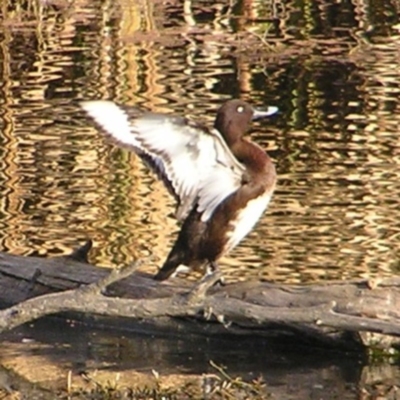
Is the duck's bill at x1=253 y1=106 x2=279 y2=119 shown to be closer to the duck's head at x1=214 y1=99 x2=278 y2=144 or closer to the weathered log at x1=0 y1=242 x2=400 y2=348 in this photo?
the duck's head at x1=214 y1=99 x2=278 y2=144

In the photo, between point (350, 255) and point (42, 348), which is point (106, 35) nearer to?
point (350, 255)

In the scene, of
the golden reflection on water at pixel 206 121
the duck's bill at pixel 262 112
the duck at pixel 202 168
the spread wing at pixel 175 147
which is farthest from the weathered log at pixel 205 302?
the golden reflection on water at pixel 206 121

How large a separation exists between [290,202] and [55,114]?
301 cm

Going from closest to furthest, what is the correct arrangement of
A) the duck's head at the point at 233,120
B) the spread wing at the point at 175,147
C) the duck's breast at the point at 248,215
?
the spread wing at the point at 175,147 → the duck's breast at the point at 248,215 → the duck's head at the point at 233,120

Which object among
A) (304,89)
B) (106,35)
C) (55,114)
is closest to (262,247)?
(55,114)

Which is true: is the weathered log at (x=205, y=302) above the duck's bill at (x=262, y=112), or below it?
below

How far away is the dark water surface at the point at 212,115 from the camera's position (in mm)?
8281

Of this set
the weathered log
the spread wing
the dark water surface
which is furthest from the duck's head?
the dark water surface

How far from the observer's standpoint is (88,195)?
932cm

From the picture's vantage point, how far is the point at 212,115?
36.9 ft

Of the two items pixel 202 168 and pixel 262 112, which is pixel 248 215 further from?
pixel 262 112

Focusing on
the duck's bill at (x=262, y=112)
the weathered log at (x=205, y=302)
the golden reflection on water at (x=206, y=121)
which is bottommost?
the golden reflection on water at (x=206, y=121)

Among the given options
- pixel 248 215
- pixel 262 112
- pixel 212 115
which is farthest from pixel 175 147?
pixel 212 115

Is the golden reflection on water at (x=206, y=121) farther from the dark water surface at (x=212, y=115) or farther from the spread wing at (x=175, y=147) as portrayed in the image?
the spread wing at (x=175, y=147)
